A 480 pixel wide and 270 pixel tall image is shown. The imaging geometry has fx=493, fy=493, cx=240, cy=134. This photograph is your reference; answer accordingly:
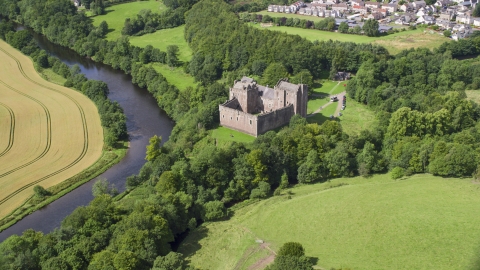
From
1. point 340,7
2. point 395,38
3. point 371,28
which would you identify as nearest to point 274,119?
point 371,28

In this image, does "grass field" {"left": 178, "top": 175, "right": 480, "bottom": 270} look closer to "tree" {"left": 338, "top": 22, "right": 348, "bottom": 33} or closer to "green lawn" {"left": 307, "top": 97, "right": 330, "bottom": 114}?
"green lawn" {"left": 307, "top": 97, "right": 330, "bottom": 114}

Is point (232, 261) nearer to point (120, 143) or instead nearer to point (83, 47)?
point (120, 143)

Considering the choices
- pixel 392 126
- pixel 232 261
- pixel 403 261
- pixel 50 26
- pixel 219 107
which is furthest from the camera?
pixel 50 26

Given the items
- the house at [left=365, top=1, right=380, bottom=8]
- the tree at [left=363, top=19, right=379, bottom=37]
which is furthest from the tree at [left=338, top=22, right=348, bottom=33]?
the house at [left=365, top=1, right=380, bottom=8]

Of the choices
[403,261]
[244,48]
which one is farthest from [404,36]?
[403,261]

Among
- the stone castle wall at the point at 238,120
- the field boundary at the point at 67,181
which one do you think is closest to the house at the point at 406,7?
the stone castle wall at the point at 238,120

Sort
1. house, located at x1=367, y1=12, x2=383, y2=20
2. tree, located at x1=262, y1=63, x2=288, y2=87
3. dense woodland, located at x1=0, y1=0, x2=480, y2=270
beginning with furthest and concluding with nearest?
house, located at x1=367, y1=12, x2=383, y2=20 < tree, located at x1=262, y1=63, x2=288, y2=87 < dense woodland, located at x1=0, y1=0, x2=480, y2=270

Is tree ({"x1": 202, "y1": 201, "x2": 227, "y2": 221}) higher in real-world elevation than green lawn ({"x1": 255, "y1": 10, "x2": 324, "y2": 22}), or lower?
lower

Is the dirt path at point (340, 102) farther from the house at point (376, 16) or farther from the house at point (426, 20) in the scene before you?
the house at point (426, 20)
